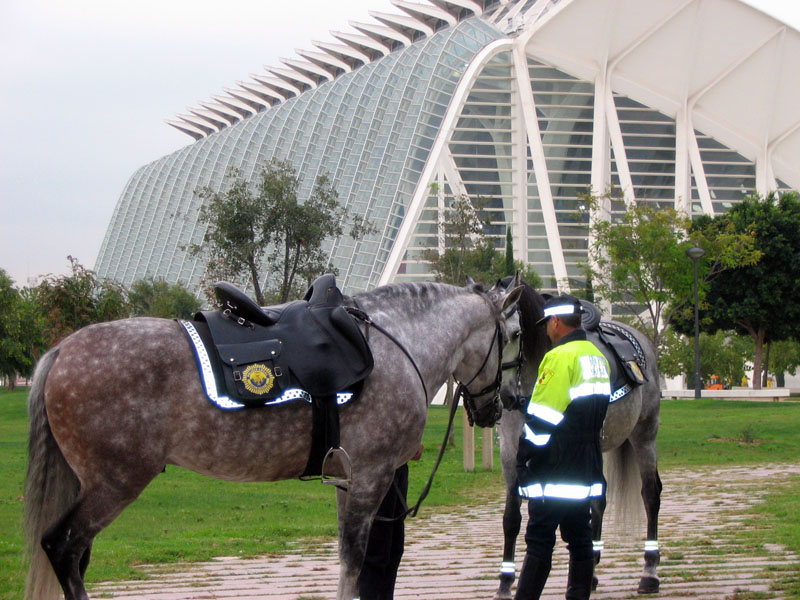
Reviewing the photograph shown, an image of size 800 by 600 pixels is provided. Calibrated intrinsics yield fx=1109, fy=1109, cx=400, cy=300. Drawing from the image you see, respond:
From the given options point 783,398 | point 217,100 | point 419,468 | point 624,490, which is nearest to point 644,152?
point 783,398

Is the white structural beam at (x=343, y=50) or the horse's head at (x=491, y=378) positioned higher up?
the white structural beam at (x=343, y=50)

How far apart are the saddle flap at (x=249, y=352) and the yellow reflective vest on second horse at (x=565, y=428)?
1653mm

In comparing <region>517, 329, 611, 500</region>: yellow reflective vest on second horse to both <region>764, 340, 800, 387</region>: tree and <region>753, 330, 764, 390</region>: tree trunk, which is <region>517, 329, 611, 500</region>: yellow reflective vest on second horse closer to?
<region>753, 330, 764, 390</region>: tree trunk

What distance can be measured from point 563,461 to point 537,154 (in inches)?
2334

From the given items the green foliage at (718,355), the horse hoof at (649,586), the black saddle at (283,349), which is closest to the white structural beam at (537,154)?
the green foliage at (718,355)

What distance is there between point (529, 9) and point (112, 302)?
49.8 meters

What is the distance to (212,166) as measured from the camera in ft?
302

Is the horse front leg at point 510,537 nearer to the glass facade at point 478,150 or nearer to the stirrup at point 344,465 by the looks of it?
the stirrup at point 344,465

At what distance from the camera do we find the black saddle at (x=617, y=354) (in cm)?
905

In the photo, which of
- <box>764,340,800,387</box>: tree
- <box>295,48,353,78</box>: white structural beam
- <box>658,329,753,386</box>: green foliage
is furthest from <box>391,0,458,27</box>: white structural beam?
<box>764,340,800,387</box>: tree

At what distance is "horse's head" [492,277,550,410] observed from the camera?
7.50 meters

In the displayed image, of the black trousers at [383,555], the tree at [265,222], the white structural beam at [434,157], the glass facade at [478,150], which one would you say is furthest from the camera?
the glass facade at [478,150]

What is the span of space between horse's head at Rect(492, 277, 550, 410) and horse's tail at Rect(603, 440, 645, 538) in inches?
77.8

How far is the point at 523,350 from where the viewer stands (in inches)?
322
